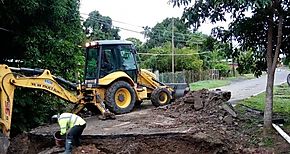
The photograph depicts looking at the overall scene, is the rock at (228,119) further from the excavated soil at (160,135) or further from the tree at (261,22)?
the tree at (261,22)

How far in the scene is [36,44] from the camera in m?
13.3

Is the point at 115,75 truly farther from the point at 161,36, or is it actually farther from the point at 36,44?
the point at 161,36

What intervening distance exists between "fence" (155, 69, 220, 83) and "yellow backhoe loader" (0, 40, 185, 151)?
16.3 metres

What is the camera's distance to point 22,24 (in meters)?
13.5

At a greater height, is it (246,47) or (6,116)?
(246,47)

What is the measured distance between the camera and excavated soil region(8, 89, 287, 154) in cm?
912

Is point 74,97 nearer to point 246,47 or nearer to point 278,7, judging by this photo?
point 246,47

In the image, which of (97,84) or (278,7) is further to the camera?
(97,84)

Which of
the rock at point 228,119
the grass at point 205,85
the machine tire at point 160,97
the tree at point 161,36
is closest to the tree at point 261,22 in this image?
the rock at point 228,119

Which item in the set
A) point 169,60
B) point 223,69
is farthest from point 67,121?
point 223,69

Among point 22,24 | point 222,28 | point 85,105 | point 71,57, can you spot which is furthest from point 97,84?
point 222,28

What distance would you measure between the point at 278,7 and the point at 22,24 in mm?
8089

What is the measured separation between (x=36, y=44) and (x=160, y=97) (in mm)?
4874

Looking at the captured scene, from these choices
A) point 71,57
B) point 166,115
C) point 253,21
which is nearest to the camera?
point 253,21
